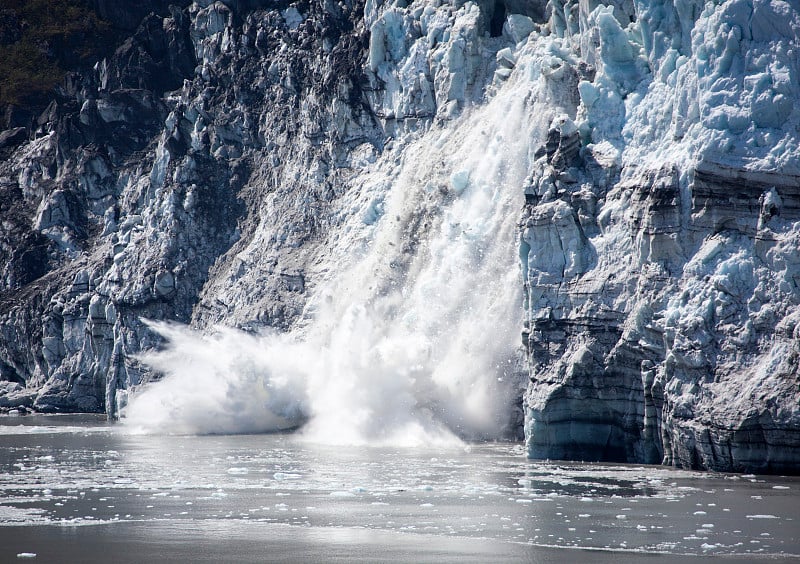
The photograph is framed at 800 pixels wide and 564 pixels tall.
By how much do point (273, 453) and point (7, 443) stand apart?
11455 mm

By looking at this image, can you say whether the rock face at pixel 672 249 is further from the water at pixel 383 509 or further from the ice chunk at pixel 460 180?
the ice chunk at pixel 460 180

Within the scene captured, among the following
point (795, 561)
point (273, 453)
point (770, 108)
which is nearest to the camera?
point (795, 561)

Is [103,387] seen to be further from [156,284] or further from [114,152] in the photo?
[114,152]

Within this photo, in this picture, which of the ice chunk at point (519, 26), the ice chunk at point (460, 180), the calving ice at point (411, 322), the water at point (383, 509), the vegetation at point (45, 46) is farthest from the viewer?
the vegetation at point (45, 46)

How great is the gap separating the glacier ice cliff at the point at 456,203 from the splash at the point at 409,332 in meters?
0.17

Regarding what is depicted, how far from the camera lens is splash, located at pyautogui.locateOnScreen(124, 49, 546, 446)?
43.7m

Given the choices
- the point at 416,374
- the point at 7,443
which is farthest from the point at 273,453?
the point at 7,443

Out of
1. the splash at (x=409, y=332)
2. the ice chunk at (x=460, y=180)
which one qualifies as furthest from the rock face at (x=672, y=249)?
the ice chunk at (x=460, y=180)

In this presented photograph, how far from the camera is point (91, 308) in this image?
65562mm

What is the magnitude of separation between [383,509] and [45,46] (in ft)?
220

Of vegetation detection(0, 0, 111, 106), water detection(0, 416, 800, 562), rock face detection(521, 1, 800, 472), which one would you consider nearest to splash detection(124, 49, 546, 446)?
water detection(0, 416, 800, 562)

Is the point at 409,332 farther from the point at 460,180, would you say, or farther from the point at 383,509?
the point at 383,509

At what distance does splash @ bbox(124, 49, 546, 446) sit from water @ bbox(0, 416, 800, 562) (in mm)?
4300

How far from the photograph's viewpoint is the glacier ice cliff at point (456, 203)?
32.1 metres
